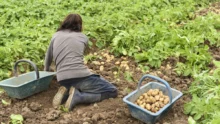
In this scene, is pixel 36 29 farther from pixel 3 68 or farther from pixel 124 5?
pixel 124 5

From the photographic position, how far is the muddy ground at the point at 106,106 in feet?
13.2

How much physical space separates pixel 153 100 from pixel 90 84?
938 millimetres

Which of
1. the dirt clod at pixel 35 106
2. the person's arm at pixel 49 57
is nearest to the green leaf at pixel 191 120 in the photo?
the dirt clod at pixel 35 106

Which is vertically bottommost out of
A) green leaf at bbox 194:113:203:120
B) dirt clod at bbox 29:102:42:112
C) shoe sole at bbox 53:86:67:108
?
dirt clod at bbox 29:102:42:112

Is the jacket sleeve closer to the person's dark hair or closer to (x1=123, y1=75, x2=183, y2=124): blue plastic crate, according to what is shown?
the person's dark hair

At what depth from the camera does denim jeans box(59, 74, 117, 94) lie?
14.7 feet

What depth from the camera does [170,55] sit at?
220 inches

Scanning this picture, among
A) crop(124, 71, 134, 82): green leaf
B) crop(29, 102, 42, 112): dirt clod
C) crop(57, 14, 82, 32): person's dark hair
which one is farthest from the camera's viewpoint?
crop(124, 71, 134, 82): green leaf

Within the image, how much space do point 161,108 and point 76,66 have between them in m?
1.23

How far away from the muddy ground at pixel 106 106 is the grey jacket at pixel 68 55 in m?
0.43

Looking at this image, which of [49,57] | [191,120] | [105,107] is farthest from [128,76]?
[191,120]

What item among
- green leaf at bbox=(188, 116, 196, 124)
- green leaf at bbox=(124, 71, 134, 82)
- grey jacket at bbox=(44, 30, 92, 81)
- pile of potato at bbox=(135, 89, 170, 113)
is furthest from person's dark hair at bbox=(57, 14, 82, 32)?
green leaf at bbox=(188, 116, 196, 124)

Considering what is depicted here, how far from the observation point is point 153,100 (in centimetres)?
395

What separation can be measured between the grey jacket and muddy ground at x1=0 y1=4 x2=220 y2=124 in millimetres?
429
